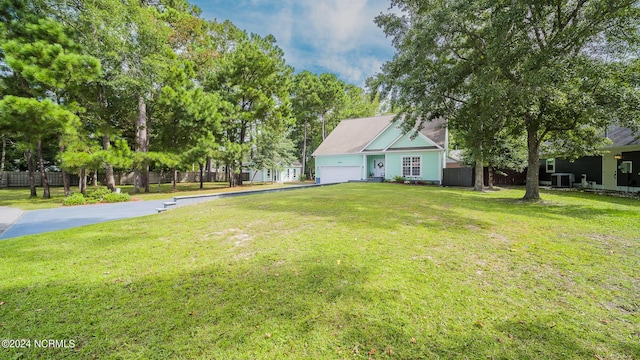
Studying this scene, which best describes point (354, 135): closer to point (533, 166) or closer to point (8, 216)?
point (533, 166)

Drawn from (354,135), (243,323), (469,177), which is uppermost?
(354,135)

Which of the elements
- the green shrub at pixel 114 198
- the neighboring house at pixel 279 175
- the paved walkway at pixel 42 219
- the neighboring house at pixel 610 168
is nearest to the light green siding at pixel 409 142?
the neighboring house at pixel 610 168

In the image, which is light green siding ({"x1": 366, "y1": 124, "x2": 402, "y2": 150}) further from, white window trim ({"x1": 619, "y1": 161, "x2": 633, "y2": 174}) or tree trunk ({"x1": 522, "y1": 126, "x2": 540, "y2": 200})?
white window trim ({"x1": 619, "y1": 161, "x2": 633, "y2": 174})

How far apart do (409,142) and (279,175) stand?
18290 millimetres

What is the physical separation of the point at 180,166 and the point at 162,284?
15606mm

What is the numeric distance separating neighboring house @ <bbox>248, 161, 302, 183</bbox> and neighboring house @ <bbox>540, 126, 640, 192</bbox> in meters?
Result: 26.0

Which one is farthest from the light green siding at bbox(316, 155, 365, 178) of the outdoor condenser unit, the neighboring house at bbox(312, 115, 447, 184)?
the outdoor condenser unit

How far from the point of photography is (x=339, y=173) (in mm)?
24750

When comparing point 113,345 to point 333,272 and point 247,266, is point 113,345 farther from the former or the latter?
point 333,272

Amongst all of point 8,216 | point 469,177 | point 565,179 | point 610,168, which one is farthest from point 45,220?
point 565,179

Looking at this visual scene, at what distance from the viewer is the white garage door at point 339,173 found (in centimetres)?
2367

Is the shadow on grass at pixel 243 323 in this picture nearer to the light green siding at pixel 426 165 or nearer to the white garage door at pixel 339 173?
the light green siding at pixel 426 165

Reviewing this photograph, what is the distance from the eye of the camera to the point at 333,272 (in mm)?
3461

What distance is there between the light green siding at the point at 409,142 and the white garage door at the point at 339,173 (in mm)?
4206
